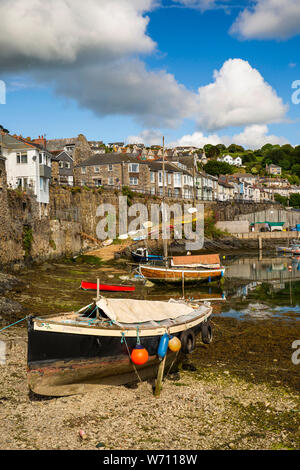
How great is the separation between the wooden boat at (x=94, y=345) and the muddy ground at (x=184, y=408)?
0.47 metres

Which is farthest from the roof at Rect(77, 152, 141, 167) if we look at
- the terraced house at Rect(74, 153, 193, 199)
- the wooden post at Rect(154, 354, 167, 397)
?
the wooden post at Rect(154, 354, 167, 397)

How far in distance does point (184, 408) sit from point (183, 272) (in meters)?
20.6

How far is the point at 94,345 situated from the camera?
404 inches

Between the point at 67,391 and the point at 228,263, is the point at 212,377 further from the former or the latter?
the point at 228,263

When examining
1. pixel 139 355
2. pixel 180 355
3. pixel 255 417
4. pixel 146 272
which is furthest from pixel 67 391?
pixel 146 272

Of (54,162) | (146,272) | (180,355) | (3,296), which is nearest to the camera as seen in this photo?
(180,355)

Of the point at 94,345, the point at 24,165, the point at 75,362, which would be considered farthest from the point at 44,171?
the point at 75,362

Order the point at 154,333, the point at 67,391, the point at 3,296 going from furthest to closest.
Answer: the point at 3,296 → the point at 154,333 → the point at 67,391

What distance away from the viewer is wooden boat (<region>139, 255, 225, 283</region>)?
30203 mm

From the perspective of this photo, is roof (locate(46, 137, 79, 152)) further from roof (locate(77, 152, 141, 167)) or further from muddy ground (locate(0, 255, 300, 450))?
muddy ground (locate(0, 255, 300, 450))

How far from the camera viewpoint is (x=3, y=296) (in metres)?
20.5

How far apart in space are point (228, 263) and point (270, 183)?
381 feet

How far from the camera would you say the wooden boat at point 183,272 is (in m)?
30.2

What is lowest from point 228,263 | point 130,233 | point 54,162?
point 228,263
